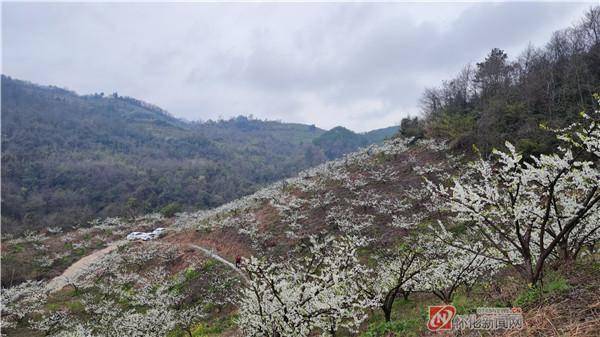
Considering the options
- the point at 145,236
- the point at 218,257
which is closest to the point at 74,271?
the point at 145,236

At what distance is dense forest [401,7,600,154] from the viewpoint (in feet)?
93.0

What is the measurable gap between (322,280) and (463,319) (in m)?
3.47

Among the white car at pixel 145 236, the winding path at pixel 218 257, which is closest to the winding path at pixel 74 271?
the white car at pixel 145 236

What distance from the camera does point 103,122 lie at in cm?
15162

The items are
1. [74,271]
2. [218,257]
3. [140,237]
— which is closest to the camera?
[218,257]

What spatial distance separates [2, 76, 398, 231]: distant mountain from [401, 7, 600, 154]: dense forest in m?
45.7

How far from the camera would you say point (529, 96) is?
32219 mm

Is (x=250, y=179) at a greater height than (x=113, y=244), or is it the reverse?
(x=250, y=179)

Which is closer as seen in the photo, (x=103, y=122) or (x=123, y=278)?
(x=123, y=278)

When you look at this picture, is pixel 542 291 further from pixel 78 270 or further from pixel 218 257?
pixel 78 270

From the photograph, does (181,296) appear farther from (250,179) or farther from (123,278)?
(250,179)

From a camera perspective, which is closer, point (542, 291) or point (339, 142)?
point (542, 291)

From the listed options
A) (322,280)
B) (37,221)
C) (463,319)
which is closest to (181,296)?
(322,280)

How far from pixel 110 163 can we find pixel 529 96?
101614 millimetres
